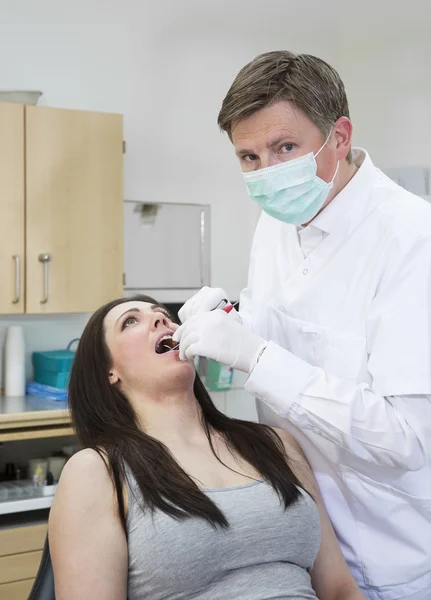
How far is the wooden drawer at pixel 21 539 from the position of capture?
273 centimetres

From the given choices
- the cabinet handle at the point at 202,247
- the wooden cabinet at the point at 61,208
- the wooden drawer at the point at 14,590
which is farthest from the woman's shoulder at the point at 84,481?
the cabinet handle at the point at 202,247

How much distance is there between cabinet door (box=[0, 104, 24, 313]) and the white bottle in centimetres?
23

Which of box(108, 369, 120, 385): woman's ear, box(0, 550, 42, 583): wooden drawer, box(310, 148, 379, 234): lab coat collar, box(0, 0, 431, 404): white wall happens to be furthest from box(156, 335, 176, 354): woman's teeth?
box(0, 0, 431, 404): white wall

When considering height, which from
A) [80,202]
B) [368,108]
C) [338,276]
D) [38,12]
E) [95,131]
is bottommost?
[338,276]

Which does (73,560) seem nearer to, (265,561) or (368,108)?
(265,561)

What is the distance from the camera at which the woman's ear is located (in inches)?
70.5

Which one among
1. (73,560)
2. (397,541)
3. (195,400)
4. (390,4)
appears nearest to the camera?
(73,560)

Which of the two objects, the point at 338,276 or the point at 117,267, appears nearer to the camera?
the point at 338,276

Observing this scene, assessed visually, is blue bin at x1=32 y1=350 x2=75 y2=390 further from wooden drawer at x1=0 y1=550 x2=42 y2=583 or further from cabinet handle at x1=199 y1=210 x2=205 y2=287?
cabinet handle at x1=199 y1=210 x2=205 y2=287

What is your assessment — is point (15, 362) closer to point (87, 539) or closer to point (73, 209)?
point (73, 209)

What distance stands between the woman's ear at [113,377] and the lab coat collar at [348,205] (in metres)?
0.60

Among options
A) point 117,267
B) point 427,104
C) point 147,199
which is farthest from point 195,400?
point 427,104

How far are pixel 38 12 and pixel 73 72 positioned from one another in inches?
11.8

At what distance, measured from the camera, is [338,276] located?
5.06ft
